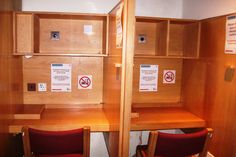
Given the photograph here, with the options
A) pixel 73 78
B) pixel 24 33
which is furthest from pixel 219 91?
pixel 24 33

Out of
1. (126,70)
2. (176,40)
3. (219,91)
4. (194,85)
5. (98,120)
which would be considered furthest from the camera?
(176,40)

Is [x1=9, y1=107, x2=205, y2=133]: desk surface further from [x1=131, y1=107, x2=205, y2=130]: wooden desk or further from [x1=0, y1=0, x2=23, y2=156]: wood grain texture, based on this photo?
[x1=0, y1=0, x2=23, y2=156]: wood grain texture

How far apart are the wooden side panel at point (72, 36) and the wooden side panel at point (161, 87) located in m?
0.49

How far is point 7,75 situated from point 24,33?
19.0 inches

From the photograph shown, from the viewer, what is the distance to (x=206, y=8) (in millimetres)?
2223

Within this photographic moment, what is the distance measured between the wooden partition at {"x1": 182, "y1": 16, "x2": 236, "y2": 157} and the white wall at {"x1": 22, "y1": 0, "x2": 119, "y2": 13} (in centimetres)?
100

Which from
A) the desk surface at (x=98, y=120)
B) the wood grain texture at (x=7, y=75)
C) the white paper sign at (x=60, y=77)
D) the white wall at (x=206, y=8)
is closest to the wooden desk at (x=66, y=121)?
the desk surface at (x=98, y=120)

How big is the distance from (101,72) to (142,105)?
576 mm

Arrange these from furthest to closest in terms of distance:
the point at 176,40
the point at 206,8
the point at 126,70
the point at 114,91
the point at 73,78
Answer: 1. the point at 176,40
2. the point at 73,78
3. the point at 206,8
4. the point at 114,91
5. the point at 126,70

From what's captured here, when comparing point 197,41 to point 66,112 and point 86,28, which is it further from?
point 66,112

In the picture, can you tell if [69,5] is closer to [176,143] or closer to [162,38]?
[162,38]

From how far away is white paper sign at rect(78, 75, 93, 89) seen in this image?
2.51 meters

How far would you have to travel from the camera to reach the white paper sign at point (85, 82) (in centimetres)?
251

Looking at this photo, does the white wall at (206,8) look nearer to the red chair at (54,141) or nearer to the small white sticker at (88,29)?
the small white sticker at (88,29)
